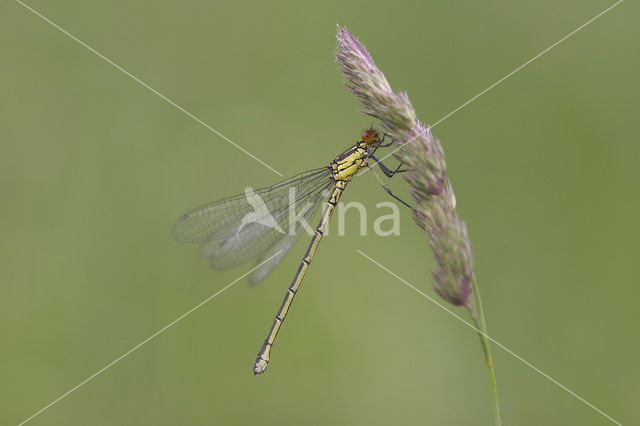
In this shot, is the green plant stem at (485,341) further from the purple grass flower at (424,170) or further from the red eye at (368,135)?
the red eye at (368,135)

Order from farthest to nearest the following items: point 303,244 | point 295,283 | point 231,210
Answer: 1. point 303,244
2. point 231,210
3. point 295,283

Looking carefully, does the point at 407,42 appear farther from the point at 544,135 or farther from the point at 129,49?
the point at 129,49

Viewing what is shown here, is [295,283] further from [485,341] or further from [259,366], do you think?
[485,341]

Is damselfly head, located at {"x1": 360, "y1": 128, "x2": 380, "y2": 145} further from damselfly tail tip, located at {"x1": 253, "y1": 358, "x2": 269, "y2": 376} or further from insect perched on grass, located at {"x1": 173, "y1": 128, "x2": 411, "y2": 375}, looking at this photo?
damselfly tail tip, located at {"x1": 253, "y1": 358, "x2": 269, "y2": 376}

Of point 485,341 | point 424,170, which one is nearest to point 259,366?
point 424,170

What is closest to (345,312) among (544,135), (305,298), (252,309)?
(305,298)

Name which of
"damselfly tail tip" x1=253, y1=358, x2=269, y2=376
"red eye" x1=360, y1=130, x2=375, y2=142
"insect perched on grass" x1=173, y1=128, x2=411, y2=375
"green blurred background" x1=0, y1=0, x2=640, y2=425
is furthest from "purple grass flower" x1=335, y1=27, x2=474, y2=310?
"green blurred background" x1=0, y1=0, x2=640, y2=425
